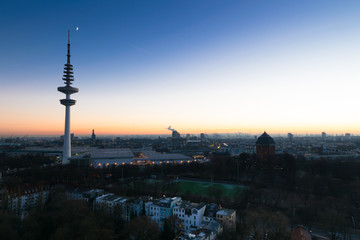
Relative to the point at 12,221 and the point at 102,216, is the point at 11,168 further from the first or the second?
the point at 102,216

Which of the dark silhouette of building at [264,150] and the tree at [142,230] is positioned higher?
the dark silhouette of building at [264,150]

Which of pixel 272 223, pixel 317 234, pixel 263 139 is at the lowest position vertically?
pixel 317 234

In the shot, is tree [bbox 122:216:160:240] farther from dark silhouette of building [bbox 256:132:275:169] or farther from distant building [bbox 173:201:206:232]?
dark silhouette of building [bbox 256:132:275:169]

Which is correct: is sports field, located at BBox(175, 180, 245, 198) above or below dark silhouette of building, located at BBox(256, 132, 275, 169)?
below

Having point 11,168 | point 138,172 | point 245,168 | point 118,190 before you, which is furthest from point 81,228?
point 11,168

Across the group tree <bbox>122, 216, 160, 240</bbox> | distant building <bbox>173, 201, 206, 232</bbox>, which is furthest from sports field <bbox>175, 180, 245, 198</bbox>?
tree <bbox>122, 216, 160, 240</bbox>

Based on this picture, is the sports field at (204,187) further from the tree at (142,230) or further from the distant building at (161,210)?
the tree at (142,230)

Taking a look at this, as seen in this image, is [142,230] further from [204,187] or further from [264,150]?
[264,150]

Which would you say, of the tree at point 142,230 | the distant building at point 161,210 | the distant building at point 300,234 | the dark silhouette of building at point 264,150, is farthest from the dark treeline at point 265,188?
the distant building at point 161,210

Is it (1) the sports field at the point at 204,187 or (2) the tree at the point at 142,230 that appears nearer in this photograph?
(2) the tree at the point at 142,230

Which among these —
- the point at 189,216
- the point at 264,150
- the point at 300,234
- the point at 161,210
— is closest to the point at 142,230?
the point at 161,210

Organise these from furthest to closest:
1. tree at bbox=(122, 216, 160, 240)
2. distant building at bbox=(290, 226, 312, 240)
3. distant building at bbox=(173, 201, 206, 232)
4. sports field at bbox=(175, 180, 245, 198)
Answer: sports field at bbox=(175, 180, 245, 198), distant building at bbox=(173, 201, 206, 232), tree at bbox=(122, 216, 160, 240), distant building at bbox=(290, 226, 312, 240)
